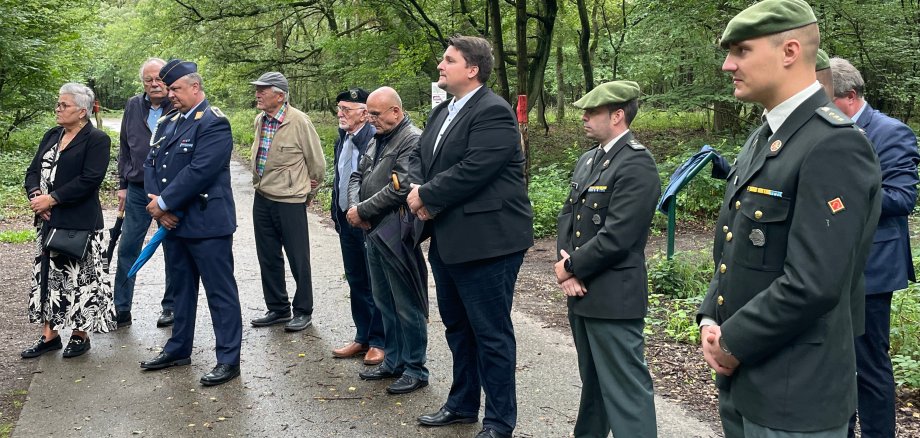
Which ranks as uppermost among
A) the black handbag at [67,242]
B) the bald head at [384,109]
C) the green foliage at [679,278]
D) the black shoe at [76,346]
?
the bald head at [384,109]

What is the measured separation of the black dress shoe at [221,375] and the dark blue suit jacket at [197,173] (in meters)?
0.95

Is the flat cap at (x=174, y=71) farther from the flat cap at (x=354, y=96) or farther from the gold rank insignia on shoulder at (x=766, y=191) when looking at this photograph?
the gold rank insignia on shoulder at (x=766, y=191)

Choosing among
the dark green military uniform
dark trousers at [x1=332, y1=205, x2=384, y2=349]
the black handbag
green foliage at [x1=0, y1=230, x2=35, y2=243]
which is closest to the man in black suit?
the dark green military uniform

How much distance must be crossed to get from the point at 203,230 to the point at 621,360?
327 centimetres

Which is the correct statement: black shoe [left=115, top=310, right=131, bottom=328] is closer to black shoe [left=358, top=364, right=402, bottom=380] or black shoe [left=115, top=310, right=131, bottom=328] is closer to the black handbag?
the black handbag

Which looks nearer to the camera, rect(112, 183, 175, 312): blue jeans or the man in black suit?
the man in black suit

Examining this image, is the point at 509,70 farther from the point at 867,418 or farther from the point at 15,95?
the point at 867,418

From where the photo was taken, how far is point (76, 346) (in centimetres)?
614

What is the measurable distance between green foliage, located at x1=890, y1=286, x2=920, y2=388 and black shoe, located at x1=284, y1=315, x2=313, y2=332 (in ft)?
15.0

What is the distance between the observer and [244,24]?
67.9 feet

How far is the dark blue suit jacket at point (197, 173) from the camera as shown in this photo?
543cm

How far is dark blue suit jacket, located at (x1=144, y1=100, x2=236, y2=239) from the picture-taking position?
5426mm

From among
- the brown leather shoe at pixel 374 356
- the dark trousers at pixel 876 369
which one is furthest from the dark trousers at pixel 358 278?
the dark trousers at pixel 876 369

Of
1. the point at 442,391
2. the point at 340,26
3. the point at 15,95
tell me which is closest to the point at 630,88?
the point at 442,391
